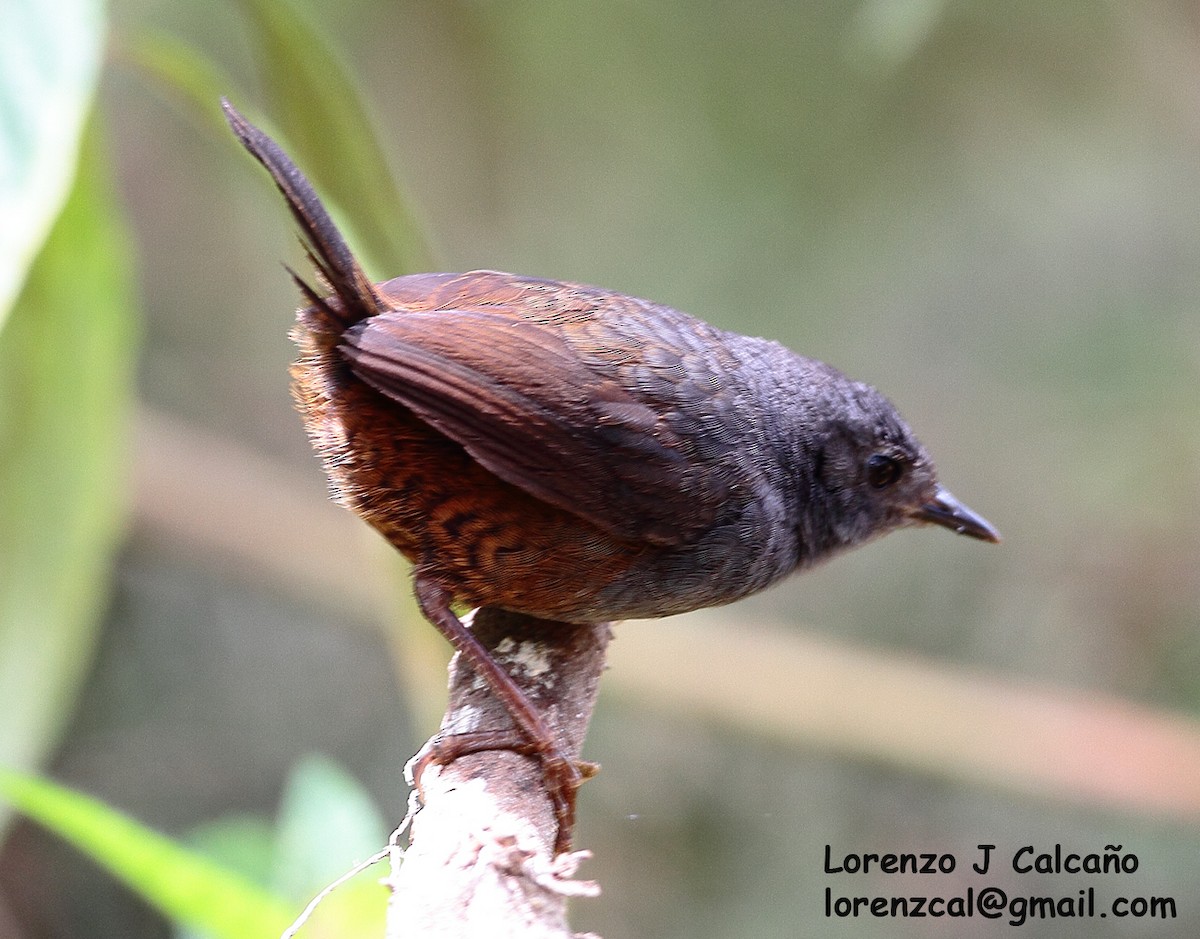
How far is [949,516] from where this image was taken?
9.65 feet

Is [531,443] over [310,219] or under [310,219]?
under

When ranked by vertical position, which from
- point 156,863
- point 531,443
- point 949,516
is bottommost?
point 156,863

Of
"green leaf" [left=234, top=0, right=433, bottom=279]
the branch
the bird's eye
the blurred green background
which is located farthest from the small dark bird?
the blurred green background

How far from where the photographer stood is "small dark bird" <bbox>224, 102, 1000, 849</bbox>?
2.12 meters

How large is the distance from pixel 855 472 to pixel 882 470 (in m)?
0.09

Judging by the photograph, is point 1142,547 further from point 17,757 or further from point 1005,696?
point 17,757

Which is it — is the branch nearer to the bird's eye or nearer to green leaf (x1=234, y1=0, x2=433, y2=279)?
the bird's eye

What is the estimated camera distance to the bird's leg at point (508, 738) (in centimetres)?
216

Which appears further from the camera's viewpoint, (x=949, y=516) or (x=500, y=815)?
(x=949, y=516)

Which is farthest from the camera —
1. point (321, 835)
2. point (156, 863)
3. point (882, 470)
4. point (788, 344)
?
point (788, 344)

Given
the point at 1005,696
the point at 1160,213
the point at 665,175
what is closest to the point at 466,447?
the point at 1005,696

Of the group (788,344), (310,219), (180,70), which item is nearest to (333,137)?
(180,70)

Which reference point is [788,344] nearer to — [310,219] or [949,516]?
[949,516]

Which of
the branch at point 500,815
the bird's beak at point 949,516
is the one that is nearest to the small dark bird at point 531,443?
the branch at point 500,815
